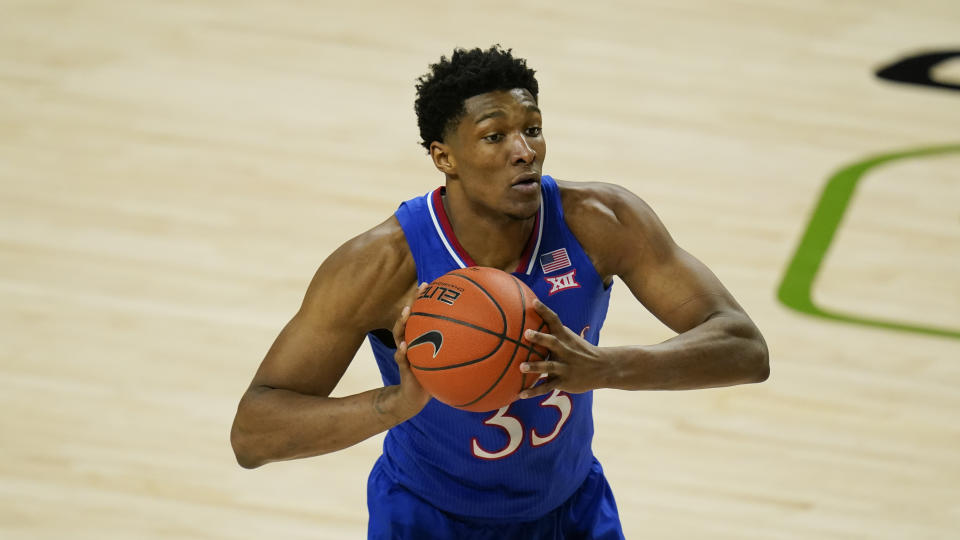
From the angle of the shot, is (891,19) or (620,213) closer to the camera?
(620,213)

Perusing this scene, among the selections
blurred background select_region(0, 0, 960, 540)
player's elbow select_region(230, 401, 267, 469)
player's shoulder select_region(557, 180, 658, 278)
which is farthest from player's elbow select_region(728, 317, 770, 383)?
blurred background select_region(0, 0, 960, 540)

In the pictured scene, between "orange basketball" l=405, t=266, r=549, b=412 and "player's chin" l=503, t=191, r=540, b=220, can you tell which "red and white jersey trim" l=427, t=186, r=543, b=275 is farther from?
"orange basketball" l=405, t=266, r=549, b=412

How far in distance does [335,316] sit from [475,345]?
0.47 m

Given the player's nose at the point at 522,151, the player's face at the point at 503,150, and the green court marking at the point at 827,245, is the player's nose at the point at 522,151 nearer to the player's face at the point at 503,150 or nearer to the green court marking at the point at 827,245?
the player's face at the point at 503,150

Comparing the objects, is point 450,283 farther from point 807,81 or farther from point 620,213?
point 807,81

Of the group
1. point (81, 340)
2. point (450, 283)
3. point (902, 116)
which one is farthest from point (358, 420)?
point (902, 116)

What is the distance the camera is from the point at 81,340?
572 cm

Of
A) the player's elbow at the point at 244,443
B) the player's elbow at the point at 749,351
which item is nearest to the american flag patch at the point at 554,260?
the player's elbow at the point at 749,351

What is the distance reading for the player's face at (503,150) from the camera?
3119mm

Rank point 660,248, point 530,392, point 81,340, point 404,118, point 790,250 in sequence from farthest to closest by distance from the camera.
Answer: point 404,118, point 790,250, point 81,340, point 660,248, point 530,392

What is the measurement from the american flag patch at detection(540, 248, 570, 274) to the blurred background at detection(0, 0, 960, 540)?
1.77 metres

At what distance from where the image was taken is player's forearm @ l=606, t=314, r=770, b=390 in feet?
9.70

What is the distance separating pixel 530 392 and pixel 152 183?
4769mm

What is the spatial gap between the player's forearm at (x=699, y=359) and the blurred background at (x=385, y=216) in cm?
170
